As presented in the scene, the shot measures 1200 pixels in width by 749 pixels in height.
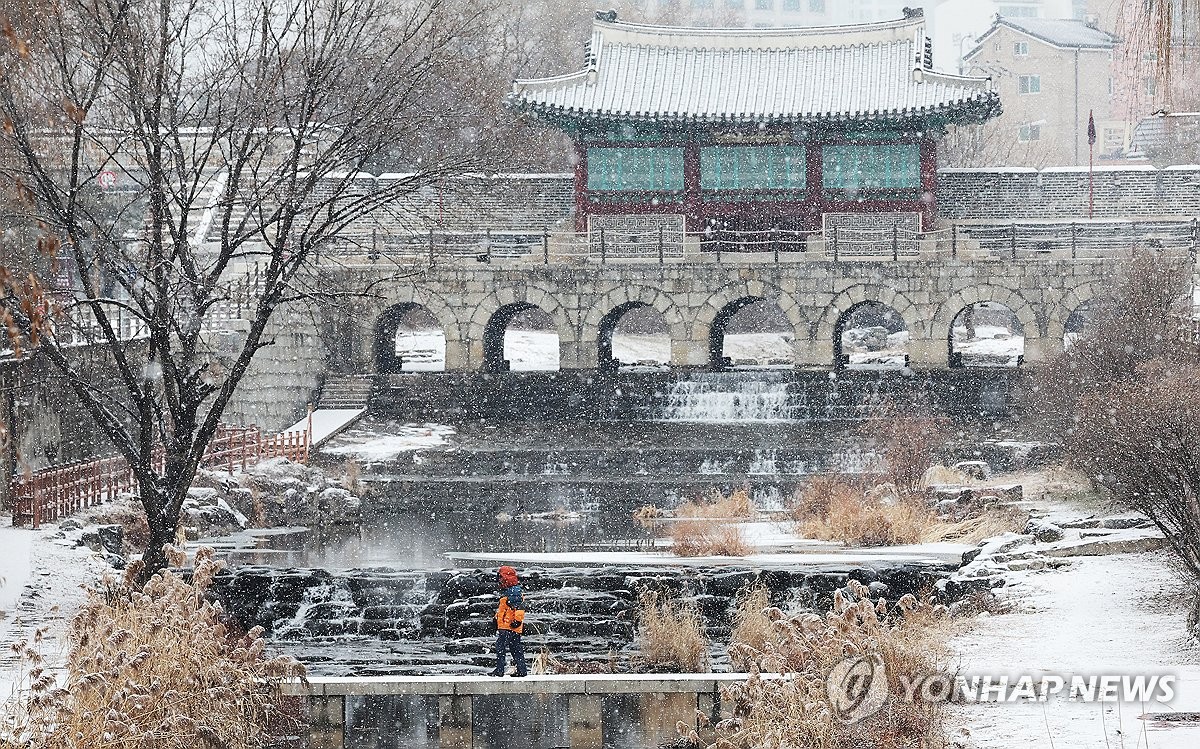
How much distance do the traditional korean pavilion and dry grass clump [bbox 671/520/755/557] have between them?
17.2 meters

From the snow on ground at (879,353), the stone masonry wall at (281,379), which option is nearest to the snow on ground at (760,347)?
the snow on ground at (879,353)

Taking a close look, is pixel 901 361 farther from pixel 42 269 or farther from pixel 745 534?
pixel 42 269

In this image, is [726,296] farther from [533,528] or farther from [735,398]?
[533,528]

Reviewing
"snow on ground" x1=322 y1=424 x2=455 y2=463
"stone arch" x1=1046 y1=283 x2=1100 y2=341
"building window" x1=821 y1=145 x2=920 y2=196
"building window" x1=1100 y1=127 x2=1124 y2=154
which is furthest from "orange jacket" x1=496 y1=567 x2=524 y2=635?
"building window" x1=1100 y1=127 x2=1124 y2=154

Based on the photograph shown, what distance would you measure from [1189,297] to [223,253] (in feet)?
65.9

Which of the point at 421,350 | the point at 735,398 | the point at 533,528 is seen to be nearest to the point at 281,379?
the point at 735,398

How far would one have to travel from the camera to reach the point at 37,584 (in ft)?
56.7

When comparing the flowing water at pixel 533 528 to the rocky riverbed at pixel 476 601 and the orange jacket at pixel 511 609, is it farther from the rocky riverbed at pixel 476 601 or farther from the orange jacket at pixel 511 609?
the orange jacket at pixel 511 609

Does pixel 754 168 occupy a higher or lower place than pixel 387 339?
higher

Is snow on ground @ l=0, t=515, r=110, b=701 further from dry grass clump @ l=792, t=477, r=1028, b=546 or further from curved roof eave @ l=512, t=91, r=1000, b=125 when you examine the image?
curved roof eave @ l=512, t=91, r=1000, b=125

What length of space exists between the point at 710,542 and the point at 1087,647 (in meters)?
7.93

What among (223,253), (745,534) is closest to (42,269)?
(745,534)

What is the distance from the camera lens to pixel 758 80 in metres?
39.1

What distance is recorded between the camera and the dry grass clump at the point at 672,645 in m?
14.8
